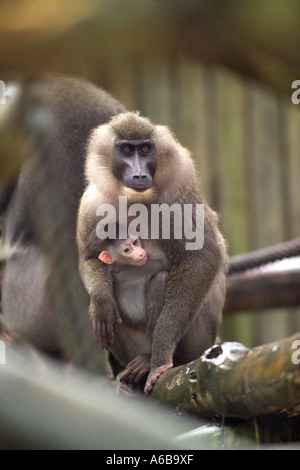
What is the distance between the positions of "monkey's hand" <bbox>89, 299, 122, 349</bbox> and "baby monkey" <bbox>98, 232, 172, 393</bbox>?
86 millimetres

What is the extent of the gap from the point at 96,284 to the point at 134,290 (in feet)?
0.70

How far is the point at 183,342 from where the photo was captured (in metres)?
3.30

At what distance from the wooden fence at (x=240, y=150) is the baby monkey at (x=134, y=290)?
3.90 m

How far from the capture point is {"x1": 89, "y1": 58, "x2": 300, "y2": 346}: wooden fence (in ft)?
22.7

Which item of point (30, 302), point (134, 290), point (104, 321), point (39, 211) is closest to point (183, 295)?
point (134, 290)

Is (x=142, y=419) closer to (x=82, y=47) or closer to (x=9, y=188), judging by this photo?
(x=82, y=47)

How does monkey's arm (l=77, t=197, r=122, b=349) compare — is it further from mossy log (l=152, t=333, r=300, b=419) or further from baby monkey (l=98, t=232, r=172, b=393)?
mossy log (l=152, t=333, r=300, b=419)

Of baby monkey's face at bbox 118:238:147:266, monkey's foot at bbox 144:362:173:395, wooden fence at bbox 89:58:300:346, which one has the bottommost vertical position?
monkey's foot at bbox 144:362:173:395

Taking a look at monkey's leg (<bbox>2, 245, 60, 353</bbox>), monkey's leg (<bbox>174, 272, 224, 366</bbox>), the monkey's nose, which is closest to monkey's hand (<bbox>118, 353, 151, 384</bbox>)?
monkey's leg (<bbox>174, 272, 224, 366</bbox>)
